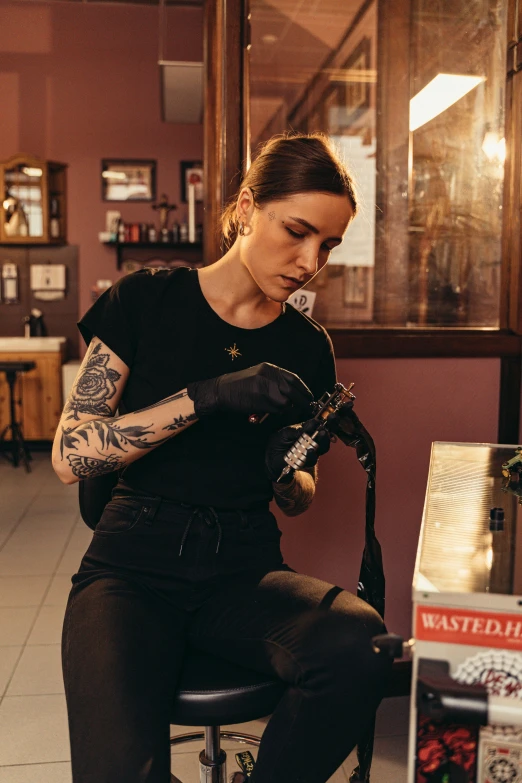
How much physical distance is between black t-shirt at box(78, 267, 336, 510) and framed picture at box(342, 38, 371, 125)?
1144 mm

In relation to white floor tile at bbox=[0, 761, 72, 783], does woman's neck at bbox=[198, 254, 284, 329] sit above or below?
above

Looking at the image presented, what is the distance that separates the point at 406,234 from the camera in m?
2.37

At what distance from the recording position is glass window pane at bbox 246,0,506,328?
7.48ft

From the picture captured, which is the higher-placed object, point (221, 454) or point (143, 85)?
point (143, 85)

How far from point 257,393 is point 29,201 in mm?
5668

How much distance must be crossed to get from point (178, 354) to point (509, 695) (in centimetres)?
85

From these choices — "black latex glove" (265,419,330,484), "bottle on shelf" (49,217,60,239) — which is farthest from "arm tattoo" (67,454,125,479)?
"bottle on shelf" (49,217,60,239)

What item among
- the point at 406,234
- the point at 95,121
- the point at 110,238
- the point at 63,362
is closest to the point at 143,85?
the point at 95,121

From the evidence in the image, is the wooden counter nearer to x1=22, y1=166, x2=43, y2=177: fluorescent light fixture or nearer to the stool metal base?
x1=22, y1=166, x2=43, y2=177: fluorescent light fixture

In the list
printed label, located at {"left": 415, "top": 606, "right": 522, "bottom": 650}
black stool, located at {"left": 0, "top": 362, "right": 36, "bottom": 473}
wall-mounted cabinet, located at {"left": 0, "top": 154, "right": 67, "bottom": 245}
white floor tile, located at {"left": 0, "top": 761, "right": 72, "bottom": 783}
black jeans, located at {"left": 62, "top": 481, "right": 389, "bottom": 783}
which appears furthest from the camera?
wall-mounted cabinet, located at {"left": 0, "top": 154, "right": 67, "bottom": 245}

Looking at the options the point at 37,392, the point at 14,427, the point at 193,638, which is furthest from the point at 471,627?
the point at 37,392

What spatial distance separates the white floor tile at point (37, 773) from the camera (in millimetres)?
1898

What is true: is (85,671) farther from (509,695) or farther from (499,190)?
(499,190)

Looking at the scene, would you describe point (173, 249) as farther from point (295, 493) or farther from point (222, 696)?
point (222, 696)
